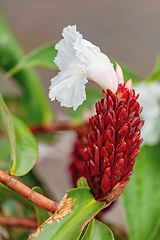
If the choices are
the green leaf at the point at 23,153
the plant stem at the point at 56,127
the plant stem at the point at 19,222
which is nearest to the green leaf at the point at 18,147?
the green leaf at the point at 23,153

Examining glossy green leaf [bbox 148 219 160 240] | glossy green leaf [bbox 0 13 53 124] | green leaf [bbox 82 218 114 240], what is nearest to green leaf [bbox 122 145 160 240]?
glossy green leaf [bbox 148 219 160 240]

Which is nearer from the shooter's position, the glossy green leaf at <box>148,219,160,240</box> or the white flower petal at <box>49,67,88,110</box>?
the white flower petal at <box>49,67,88,110</box>

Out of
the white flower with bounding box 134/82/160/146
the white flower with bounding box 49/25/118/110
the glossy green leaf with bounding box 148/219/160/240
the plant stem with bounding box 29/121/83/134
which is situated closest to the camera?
the white flower with bounding box 49/25/118/110

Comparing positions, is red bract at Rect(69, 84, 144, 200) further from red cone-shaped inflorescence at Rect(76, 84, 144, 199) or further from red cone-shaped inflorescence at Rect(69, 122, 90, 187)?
red cone-shaped inflorescence at Rect(69, 122, 90, 187)

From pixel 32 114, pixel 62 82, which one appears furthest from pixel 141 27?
→ pixel 62 82

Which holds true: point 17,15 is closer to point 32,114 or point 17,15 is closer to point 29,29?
point 29,29

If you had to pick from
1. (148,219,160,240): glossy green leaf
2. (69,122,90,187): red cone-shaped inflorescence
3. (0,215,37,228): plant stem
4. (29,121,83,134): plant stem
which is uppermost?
(29,121,83,134): plant stem

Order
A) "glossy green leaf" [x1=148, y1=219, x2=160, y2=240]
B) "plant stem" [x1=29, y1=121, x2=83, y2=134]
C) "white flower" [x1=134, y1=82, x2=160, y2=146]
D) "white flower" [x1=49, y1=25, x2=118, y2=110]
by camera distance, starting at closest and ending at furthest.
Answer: "white flower" [x1=49, y1=25, x2=118, y2=110] < "glossy green leaf" [x1=148, y1=219, x2=160, y2=240] < "white flower" [x1=134, y1=82, x2=160, y2=146] < "plant stem" [x1=29, y1=121, x2=83, y2=134]
